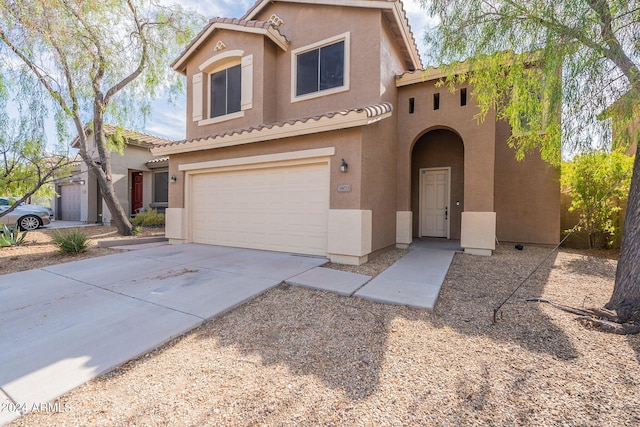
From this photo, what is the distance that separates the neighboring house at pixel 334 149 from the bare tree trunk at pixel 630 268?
10.9 ft

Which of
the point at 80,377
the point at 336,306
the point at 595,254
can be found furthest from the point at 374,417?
the point at 595,254

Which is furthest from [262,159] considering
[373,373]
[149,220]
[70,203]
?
[70,203]

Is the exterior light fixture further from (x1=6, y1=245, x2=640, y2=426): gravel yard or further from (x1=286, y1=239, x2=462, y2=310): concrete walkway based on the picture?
(x1=6, y1=245, x2=640, y2=426): gravel yard

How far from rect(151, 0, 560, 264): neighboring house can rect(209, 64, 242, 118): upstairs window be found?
52 mm

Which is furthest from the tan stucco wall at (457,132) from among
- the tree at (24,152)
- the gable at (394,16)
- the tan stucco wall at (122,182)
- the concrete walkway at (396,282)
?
the tan stucco wall at (122,182)

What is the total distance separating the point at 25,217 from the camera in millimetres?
12906

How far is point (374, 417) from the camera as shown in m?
2.18

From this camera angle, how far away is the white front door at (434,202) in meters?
10.0

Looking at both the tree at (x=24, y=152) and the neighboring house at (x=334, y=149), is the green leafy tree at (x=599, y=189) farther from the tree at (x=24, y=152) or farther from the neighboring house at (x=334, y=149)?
the tree at (x=24, y=152)

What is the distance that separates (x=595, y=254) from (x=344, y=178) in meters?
8.06

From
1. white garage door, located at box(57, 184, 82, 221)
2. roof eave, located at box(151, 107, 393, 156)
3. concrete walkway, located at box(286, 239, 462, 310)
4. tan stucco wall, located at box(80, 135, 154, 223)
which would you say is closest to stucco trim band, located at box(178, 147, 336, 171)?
roof eave, located at box(151, 107, 393, 156)

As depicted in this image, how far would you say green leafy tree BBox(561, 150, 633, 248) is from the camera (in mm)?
7980

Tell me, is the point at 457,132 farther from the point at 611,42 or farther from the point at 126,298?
→ the point at 126,298

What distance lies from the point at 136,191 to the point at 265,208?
40.3 ft
